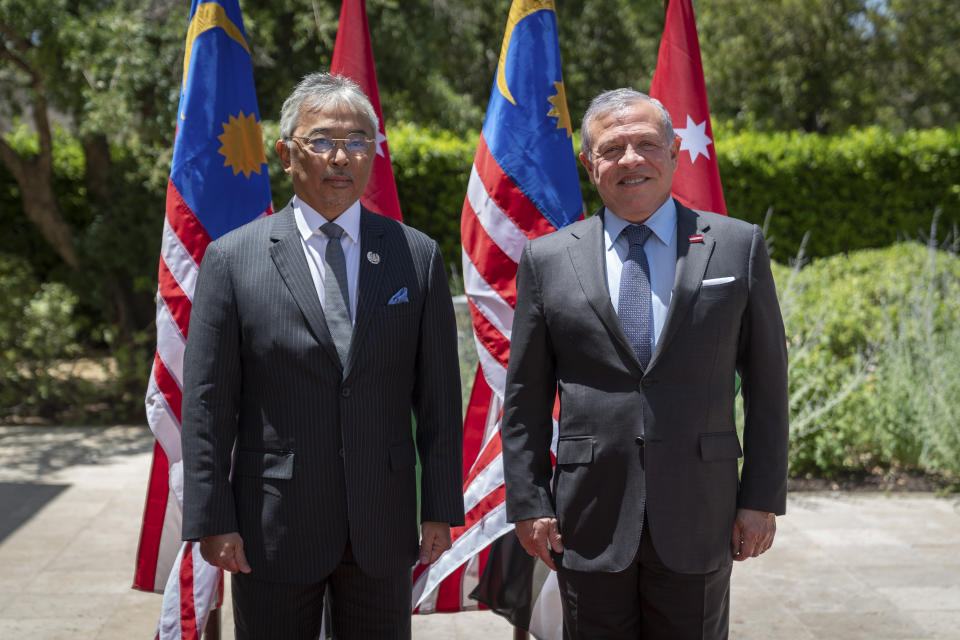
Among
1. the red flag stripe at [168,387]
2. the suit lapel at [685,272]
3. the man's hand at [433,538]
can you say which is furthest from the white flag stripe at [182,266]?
the suit lapel at [685,272]

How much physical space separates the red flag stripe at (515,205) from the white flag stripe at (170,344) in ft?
4.29

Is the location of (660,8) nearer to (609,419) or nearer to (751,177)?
(751,177)

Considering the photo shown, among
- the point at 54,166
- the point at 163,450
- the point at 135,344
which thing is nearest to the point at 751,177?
the point at 135,344

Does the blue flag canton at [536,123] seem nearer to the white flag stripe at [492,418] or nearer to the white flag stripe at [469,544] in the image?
the white flag stripe at [492,418]

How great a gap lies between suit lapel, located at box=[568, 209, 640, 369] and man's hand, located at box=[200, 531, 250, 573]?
1.04m

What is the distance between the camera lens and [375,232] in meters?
2.48

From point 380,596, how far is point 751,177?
9384 millimetres

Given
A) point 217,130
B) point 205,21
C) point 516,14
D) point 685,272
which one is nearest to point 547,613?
point 685,272

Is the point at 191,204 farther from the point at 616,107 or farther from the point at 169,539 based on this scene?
the point at 616,107

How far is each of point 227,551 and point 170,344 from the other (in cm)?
146

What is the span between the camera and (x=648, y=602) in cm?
237

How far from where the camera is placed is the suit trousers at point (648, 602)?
2.33m

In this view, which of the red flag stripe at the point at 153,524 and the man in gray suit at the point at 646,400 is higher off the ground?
the man in gray suit at the point at 646,400

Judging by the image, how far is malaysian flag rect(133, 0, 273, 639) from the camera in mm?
3602
